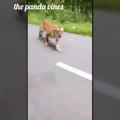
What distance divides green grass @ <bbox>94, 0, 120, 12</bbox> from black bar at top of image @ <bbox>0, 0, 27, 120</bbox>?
0.81 meters

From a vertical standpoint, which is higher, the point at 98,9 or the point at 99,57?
the point at 98,9

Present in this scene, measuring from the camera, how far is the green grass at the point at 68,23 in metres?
3.94

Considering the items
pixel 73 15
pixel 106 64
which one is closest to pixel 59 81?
pixel 106 64

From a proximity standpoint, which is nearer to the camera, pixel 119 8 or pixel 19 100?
pixel 119 8

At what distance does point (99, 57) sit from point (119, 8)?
1.87 ft

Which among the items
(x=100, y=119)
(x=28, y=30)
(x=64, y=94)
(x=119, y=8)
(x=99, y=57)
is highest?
(x=119, y=8)

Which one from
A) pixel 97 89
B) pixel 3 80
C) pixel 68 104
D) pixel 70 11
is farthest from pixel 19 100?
pixel 70 11

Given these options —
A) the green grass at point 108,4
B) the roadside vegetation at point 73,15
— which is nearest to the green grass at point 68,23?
the roadside vegetation at point 73,15

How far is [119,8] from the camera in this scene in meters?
3.87

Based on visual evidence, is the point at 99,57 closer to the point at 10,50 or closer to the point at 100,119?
the point at 100,119

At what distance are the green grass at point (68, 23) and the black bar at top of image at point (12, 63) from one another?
0.31 feet

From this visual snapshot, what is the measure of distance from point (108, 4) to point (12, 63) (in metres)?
1.26

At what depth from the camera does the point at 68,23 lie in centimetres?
397

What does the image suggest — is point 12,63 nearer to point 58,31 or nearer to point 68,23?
point 58,31
